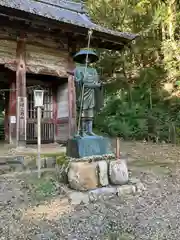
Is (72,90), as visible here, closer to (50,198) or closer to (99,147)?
(99,147)

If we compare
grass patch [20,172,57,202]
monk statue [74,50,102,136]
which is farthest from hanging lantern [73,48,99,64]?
grass patch [20,172,57,202]

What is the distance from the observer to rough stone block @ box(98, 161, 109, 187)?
5270 mm

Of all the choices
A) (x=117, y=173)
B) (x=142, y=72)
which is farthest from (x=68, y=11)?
(x=117, y=173)

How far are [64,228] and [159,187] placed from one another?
2.52 metres

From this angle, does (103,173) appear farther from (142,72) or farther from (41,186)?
(142,72)

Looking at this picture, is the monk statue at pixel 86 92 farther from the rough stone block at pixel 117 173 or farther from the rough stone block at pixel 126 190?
the rough stone block at pixel 126 190

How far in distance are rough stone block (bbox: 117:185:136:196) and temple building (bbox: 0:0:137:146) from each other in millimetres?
4287

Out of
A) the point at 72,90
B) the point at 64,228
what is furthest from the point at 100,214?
the point at 72,90

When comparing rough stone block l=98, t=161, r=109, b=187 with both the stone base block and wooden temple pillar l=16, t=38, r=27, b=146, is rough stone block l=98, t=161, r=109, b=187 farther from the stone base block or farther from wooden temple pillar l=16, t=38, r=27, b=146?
wooden temple pillar l=16, t=38, r=27, b=146

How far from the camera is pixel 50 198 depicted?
4.99 meters

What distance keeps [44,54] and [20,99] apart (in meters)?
1.81

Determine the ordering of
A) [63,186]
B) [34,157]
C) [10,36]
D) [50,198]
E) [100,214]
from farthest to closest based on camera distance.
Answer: [10,36], [34,157], [63,186], [50,198], [100,214]

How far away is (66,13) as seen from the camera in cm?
1057

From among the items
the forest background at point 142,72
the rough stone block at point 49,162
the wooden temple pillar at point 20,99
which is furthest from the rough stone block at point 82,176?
the forest background at point 142,72
